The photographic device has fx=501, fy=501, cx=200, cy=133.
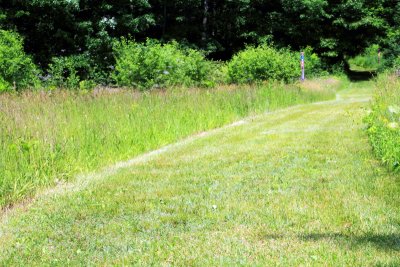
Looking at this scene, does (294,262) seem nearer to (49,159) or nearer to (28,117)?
(49,159)

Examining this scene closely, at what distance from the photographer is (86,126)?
760 cm

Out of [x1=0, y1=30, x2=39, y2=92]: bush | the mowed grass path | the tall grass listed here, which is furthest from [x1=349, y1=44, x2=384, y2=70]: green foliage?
the mowed grass path

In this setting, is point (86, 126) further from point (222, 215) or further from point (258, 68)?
point (258, 68)

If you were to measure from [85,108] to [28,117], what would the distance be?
1.64m

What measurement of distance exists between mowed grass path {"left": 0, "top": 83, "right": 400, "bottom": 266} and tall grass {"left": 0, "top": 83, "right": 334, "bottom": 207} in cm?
50

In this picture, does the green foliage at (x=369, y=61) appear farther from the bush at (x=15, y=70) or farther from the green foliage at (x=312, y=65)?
the bush at (x=15, y=70)

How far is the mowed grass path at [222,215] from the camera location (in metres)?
3.62

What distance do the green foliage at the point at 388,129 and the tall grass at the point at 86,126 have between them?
3579 millimetres

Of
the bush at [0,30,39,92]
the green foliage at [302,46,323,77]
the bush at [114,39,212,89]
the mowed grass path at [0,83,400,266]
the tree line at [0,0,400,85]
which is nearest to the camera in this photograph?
the mowed grass path at [0,83,400,266]

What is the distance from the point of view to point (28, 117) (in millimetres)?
6922

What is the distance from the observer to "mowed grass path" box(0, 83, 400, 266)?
362 cm

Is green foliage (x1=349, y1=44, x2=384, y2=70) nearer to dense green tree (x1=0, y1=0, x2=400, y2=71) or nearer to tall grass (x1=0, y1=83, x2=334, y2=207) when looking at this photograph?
dense green tree (x1=0, y1=0, x2=400, y2=71)

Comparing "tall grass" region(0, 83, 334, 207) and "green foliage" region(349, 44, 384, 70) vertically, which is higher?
"tall grass" region(0, 83, 334, 207)

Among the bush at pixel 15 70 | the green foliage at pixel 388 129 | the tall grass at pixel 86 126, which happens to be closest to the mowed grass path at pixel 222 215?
the green foliage at pixel 388 129
